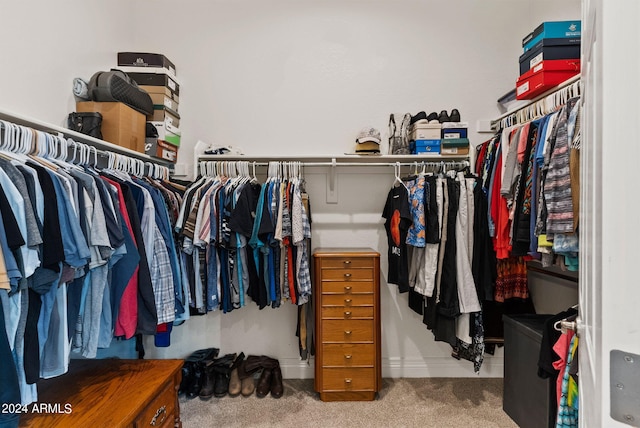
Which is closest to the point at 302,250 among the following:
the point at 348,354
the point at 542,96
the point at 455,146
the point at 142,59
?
the point at 348,354

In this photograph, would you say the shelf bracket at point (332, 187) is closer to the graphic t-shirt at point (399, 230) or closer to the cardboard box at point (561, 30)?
the graphic t-shirt at point (399, 230)

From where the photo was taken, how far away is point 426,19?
8.50 ft

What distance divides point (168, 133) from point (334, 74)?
4.52 feet

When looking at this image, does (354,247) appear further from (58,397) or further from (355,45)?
(58,397)

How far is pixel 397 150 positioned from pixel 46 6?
2.26 meters

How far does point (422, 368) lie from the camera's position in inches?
100

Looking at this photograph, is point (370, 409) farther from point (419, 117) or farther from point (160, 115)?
point (160, 115)

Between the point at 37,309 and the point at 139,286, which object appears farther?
the point at 139,286

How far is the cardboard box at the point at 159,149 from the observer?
2.22m

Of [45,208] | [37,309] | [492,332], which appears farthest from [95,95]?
[492,332]

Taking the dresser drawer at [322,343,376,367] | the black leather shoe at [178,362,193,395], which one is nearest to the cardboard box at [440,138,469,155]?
the dresser drawer at [322,343,376,367]

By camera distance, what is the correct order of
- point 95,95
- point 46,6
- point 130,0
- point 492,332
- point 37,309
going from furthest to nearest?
point 130,0 → point 492,332 → point 95,95 → point 46,6 → point 37,309

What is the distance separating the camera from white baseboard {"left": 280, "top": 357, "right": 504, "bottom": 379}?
99.5 inches

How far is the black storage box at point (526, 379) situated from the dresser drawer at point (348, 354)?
2.62ft
